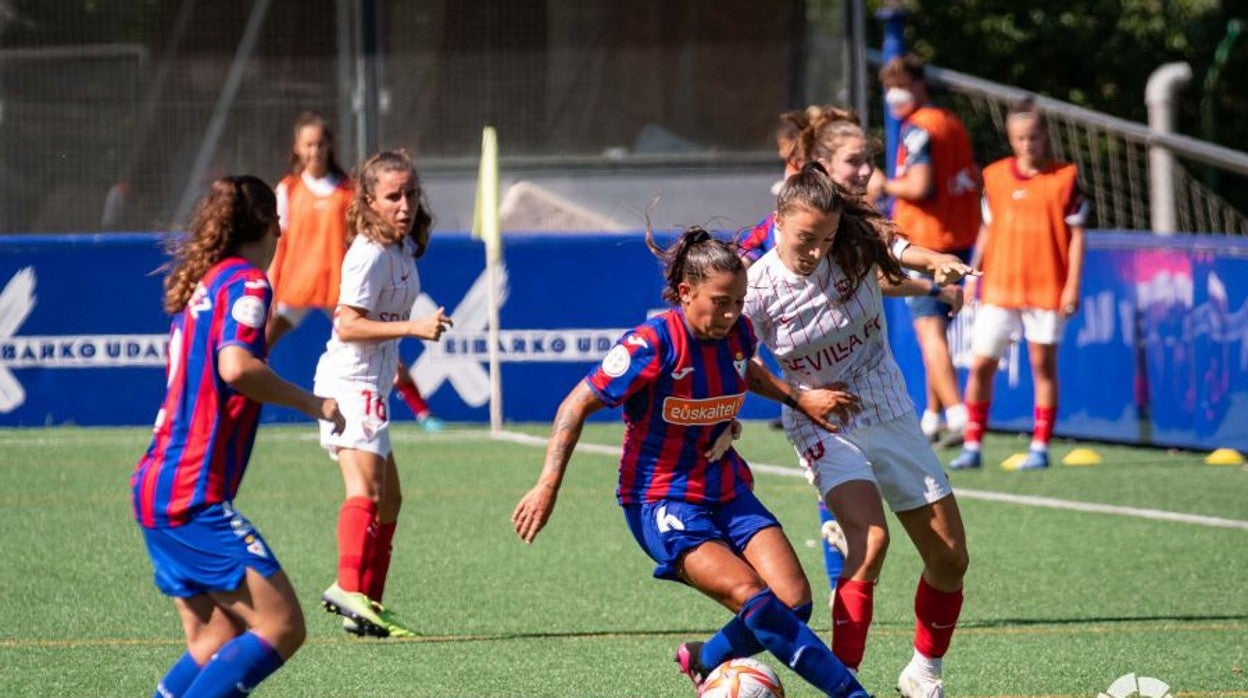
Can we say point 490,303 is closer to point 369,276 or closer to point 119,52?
point 119,52

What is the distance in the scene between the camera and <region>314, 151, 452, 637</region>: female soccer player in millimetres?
7328

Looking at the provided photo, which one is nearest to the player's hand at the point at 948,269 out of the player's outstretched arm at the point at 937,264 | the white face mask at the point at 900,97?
the player's outstretched arm at the point at 937,264

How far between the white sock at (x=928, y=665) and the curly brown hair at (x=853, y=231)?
1132 millimetres

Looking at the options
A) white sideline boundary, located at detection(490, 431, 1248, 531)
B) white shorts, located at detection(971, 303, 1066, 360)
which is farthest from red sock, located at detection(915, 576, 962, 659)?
white shorts, located at detection(971, 303, 1066, 360)

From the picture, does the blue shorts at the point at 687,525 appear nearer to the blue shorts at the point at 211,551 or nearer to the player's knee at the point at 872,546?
the player's knee at the point at 872,546

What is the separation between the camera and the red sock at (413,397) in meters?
12.8

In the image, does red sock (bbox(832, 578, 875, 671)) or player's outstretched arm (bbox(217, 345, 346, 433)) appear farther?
red sock (bbox(832, 578, 875, 671))

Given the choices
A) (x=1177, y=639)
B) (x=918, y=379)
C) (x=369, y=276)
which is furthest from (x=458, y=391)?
(x=1177, y=639)

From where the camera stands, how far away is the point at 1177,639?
7.20m

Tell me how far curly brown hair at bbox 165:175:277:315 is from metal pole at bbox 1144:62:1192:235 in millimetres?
10325

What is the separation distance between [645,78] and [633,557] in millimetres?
7979

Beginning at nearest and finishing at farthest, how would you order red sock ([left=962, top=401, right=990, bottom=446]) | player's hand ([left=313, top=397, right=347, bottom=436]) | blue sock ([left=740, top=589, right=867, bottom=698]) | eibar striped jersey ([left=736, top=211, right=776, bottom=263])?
player's hand ([left=313, top=397, right=347, bottom=436]) < blue sock ([left=740, top=589, right=867, bottom=698]) < eibar striped jersey ([left=736, top=211, right=776, bottom=263]) < red sock ([left=962, top=401, right=990, bottom=446])

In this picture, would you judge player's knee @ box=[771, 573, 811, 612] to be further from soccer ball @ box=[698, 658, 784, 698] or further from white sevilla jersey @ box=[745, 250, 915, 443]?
white sevilla jersey @ box=[745, 250, 915, 443]

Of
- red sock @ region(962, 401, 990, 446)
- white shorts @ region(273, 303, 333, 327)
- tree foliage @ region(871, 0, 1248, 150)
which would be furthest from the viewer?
tree foliage @ region(871, 0, 1248, 150)
